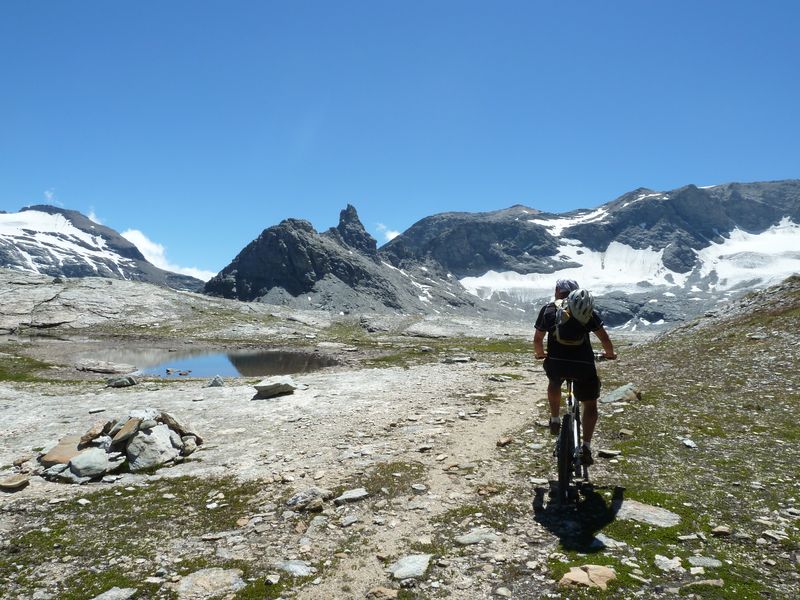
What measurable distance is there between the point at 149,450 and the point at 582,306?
11.8 meters

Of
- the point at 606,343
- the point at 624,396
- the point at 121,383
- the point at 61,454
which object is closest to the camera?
the point at 606,343

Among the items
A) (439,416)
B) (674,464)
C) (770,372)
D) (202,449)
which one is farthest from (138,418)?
(770,372)

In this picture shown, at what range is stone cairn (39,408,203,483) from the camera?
39.6 feet

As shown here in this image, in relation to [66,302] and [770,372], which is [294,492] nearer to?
[770,372]

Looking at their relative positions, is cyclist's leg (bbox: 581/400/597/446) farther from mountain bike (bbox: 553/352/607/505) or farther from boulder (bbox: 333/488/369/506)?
boulder (bbox: 333/488/369/506)

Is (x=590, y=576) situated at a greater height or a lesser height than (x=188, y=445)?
lesser

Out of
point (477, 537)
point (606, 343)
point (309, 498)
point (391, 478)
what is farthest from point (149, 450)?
point (606, 343)

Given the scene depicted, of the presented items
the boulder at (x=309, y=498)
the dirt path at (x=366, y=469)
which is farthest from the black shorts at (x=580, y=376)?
the boulder at (x=309, y=498)

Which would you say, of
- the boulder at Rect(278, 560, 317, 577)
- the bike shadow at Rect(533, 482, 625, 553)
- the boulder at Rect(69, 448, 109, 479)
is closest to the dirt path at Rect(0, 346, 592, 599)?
the boulder at Rect(278, 560, 317, 577)

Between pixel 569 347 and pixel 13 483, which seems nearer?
pixel 569 347

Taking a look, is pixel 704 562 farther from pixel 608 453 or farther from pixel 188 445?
pixel 188 445

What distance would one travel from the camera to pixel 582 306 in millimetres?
9195

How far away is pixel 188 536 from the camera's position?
8672 mm

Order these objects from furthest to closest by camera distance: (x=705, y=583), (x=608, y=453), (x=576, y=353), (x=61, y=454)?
(x=61, y=454), (x=608, y=453), (x=576, y=353), (x=705, y=583)
